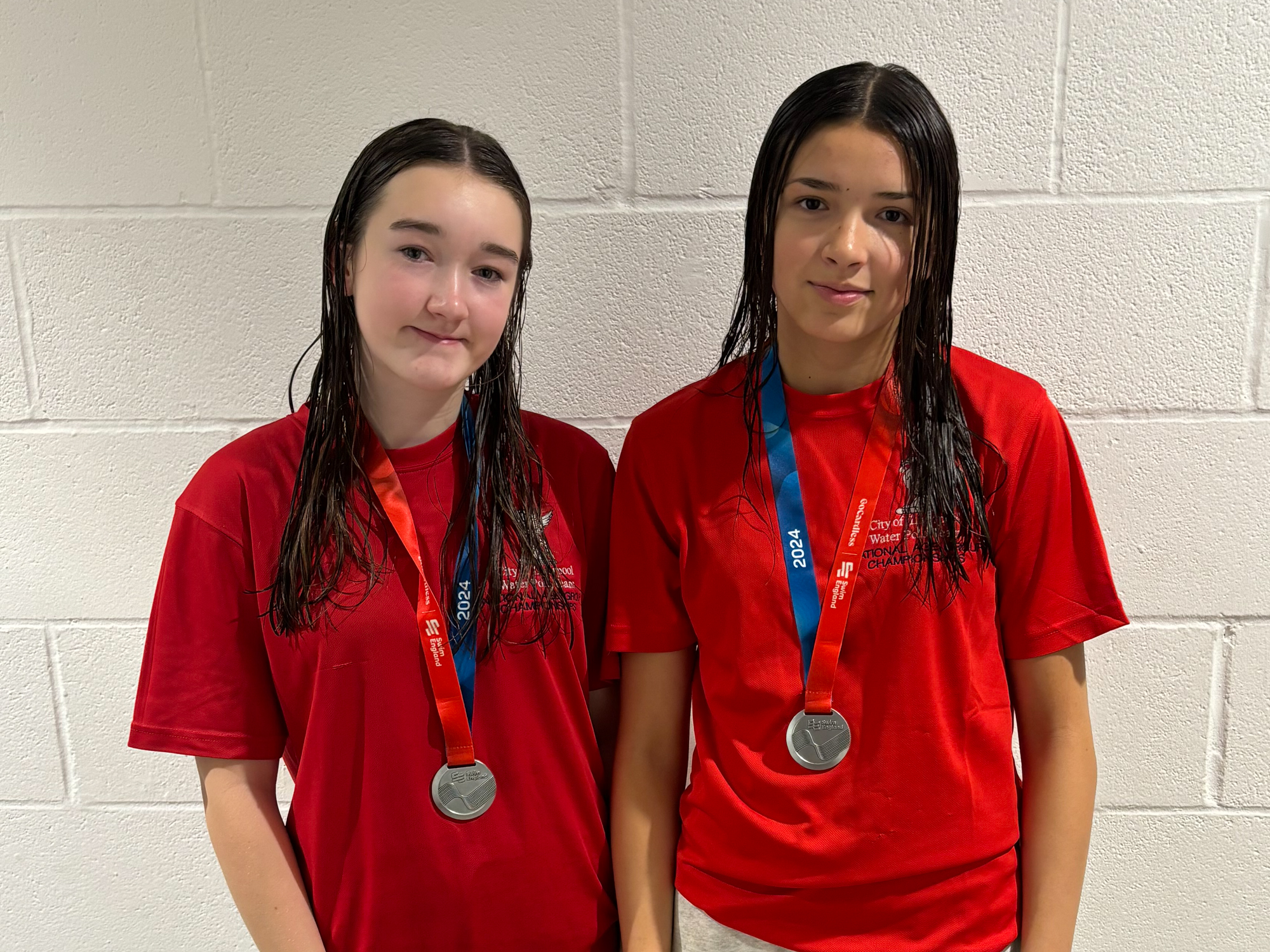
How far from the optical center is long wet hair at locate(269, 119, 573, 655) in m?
1.24

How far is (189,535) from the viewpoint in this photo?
49.1 inches

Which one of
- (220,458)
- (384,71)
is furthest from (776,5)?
(220,458)

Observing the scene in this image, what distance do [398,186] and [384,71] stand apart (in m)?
0.54

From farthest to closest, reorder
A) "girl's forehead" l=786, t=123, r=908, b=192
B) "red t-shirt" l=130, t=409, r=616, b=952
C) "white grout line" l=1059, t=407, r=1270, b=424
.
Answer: "white grout line" l=1059, t=407, r=1270, b=424 < "red t-shirt" l=130, t=409, r=616, b=952 < "girl's forehead" l=786, t=123, r=908, b=192

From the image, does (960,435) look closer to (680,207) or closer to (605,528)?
(605,528)

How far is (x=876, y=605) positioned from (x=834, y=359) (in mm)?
357

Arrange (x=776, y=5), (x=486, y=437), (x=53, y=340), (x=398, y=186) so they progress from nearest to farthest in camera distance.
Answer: (x=398, y=186)
(x=486, y=437)
(x=776, y=5)
(x=53, y=340)

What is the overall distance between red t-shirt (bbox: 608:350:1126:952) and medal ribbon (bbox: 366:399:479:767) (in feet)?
1.05

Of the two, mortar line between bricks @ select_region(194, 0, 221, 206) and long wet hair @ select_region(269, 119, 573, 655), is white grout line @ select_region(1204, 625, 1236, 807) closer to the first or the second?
long wet hair @ select_region(269, 119, 573, 655)

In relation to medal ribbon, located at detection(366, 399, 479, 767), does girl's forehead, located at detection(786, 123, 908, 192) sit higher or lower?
higher

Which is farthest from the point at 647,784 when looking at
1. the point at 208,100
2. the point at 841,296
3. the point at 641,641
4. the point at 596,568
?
the point at 208,100

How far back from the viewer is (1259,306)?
5.25 ft

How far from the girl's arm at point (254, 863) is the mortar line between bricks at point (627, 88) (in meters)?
1.16

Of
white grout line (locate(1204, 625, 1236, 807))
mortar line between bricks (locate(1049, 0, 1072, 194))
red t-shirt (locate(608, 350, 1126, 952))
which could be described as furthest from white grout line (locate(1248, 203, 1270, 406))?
red t-shirt (locate(608, 350, 1126, 952))
